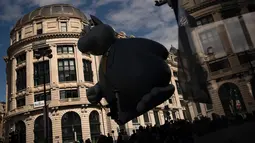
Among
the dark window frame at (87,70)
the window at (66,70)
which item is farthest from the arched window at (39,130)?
the dark window frame at (87,70)

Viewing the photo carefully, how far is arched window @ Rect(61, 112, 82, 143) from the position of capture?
78.1ft

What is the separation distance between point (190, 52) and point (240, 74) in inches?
21.7

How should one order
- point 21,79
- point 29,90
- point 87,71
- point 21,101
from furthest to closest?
1. point 87,71
2. point 21,79
3. point 21,101
4. point 29,90

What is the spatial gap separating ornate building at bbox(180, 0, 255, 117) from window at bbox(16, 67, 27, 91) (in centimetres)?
2922

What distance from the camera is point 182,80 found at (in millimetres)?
2348

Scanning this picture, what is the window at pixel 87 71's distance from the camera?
2828 cm

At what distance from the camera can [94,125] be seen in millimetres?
25672

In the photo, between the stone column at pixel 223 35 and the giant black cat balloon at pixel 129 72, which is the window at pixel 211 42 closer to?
the stone column at pixel 223 35

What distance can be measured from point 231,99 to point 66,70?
89.4ft

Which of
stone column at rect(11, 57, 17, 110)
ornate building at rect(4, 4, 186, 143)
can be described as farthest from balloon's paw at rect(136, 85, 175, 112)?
stone column at rect(11, 57, 17, 110)

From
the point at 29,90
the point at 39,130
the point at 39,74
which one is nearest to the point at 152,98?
the point at 39,130

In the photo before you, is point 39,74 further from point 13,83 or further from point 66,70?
point 13,83

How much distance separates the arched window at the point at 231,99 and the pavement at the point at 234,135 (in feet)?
0.44

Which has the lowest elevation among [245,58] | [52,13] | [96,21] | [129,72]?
[245,58]
